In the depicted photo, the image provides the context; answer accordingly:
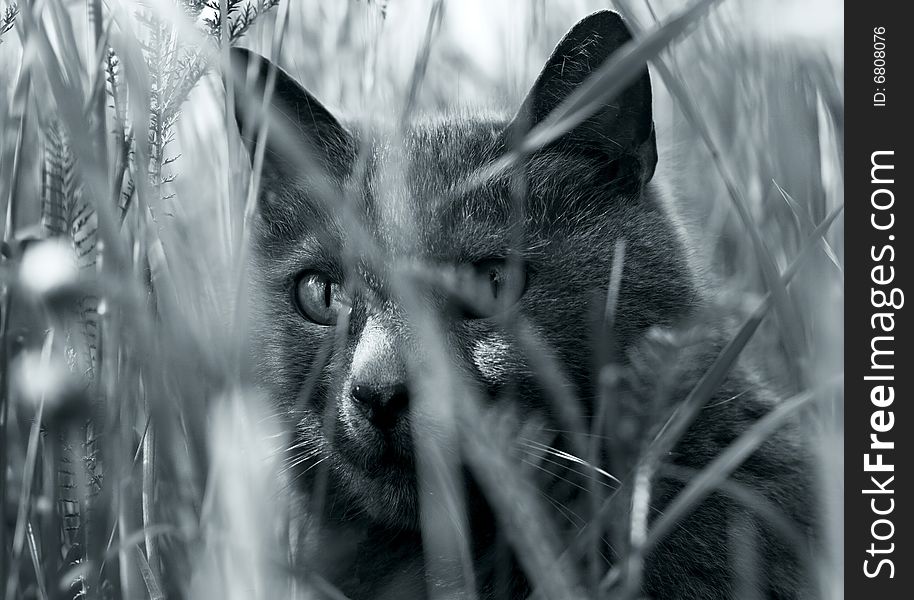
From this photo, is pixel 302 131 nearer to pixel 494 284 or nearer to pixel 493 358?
pixel 494 284

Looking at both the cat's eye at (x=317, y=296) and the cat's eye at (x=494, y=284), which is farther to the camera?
the cat's eye at (x=317, y=296)

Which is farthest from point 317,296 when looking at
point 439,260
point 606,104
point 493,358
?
point 606,104

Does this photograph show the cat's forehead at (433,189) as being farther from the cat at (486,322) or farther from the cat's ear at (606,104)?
the cat's ear at (606,104)

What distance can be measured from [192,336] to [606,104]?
72cm

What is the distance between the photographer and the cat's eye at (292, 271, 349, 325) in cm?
133

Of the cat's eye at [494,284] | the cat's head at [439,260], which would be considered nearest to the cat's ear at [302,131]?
the cat's head at [439,260]

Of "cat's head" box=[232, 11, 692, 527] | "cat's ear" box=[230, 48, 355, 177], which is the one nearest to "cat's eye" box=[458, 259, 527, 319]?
"cat's head" box=[232, 11, 692, 527]

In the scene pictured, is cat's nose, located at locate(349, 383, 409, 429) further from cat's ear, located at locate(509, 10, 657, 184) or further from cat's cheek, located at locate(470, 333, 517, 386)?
cat's ear, located at locate(509, 10, 657, 184)

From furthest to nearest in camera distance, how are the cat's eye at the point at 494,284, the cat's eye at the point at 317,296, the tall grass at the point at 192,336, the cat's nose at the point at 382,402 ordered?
the cat's eye at the point at 317,296, the cat's eye at the point at 494,284, the cat's nose at the point at 382,402, the tall grass at the point at 192,336

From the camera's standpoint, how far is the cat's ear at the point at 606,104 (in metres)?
1.20

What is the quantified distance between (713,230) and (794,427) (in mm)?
508

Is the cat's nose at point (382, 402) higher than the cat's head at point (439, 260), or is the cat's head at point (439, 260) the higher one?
the cat's head at point (439, 260)

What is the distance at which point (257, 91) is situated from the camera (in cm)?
119

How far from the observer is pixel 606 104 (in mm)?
1275
